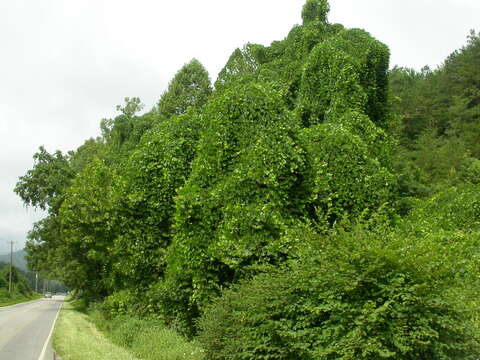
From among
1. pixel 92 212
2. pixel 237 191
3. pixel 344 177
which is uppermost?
pixel 92 212

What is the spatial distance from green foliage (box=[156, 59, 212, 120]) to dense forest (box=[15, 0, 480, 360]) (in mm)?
74

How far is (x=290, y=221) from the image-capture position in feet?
38.1

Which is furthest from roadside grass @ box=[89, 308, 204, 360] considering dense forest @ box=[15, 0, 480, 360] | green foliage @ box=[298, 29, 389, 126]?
green foliage @ box=[298, 29, 389, 126]

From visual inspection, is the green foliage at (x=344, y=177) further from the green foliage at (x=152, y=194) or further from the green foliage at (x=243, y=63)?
the green foliage at (x=243, y=63)

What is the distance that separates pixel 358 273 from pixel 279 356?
6.23 ft

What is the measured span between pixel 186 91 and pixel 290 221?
48.2 feet

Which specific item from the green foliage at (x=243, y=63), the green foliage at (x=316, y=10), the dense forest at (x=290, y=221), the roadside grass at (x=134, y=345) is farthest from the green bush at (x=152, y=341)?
the green foliage at (x=316, y=10)

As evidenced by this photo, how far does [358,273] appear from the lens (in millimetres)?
7090

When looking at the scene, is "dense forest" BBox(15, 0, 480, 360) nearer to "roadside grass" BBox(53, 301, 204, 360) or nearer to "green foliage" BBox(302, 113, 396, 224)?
"green foliage" BBox(302, 113, 396, 224)

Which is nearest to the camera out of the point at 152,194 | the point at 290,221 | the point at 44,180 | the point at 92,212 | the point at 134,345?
the point at 290,221

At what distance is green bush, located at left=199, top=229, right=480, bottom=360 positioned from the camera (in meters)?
6.58

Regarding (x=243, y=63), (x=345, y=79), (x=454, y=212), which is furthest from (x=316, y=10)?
(x=454, y=212)

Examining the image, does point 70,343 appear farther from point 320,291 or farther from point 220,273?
point 320,291

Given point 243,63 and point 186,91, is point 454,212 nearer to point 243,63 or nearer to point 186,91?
point 243,63
